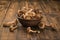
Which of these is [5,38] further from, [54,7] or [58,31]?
[54,7]

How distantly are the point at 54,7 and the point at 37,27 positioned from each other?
1009 mm

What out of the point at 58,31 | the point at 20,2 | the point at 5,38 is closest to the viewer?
the point at 5,38

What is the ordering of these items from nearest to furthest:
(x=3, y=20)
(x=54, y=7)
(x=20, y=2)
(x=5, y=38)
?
(x=5, y=38), (x=3, y=20), (x=54, y=7), (x=20, y=2)

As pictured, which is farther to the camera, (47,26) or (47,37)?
(47,26)

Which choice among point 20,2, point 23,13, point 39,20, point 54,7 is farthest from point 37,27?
point 20,2

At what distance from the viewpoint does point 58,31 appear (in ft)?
7.16

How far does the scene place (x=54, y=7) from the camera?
314 centimetres

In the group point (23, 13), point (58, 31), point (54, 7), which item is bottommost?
point (54, 7)

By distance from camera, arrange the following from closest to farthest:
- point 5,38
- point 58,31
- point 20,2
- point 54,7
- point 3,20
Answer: point 5,38 < point 58,31 < point 3,20 < point 54,7 < point 20,2

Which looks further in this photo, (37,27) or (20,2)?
(20,2)

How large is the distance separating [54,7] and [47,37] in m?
1.22

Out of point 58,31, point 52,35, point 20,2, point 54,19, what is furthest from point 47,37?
point 20,2

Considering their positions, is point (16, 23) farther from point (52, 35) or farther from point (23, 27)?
point (52, 35)

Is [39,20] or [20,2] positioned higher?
[39,20]
